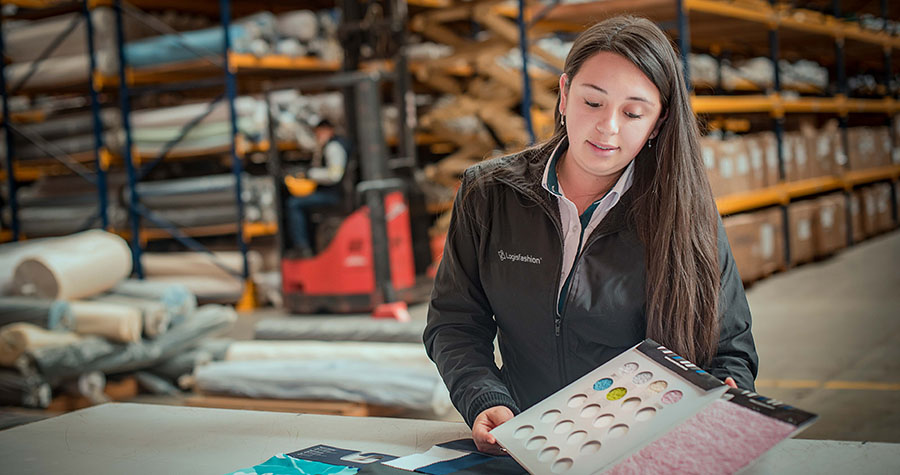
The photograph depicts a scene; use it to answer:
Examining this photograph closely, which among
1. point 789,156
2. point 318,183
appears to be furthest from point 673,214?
point 789,156

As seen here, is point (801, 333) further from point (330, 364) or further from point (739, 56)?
point (739, 56)

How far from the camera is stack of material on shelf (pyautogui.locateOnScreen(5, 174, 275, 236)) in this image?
901 cm

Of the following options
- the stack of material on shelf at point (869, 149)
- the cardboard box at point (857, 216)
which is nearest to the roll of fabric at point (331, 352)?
the cardboard box at point (857, 216)

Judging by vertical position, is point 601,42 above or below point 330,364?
above

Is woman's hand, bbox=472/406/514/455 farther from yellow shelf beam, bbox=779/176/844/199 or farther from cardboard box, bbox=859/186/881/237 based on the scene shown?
cardboard box, bbox=859/186/881/237

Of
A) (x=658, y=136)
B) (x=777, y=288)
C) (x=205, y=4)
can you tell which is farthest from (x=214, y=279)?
(x=658, y=136)

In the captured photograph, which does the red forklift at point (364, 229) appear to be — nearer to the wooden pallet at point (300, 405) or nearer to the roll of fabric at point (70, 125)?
the roll of fabric at point (70, 125)

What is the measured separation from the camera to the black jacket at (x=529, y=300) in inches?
75.6

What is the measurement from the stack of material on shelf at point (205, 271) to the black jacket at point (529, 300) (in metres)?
7.10

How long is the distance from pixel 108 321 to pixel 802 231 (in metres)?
6.97

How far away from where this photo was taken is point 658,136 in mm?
1967

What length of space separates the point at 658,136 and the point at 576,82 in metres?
0.22

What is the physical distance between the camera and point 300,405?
190 inches

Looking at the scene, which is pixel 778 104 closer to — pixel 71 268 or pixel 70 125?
pixel 71 268
